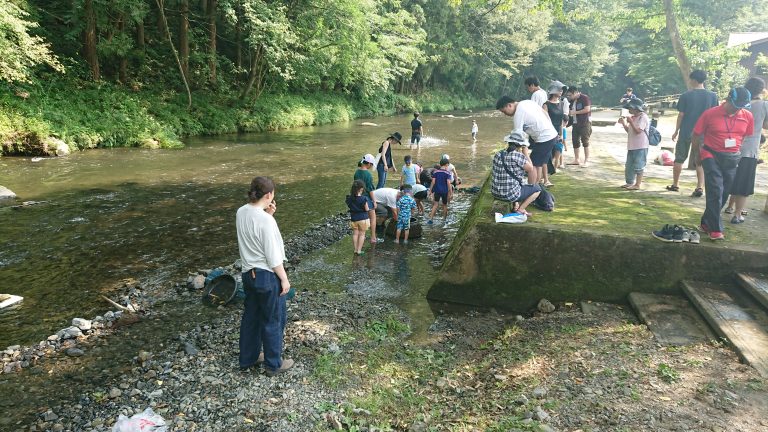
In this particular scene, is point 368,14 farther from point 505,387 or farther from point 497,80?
Result: point 497,80

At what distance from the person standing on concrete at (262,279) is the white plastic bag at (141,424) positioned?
110 centimetres

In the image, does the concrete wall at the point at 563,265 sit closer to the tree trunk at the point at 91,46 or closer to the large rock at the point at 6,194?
the large rock at the point at 6,194

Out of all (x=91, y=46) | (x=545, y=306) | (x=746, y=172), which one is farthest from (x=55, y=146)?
(x=746, y=172)

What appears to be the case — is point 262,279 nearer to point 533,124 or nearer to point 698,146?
point 533,124

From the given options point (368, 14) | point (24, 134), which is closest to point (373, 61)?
point (368, 14)

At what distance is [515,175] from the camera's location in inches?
289

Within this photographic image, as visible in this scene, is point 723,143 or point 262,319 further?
point 723,143

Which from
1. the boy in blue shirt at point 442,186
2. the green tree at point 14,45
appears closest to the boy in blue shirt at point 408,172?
the boy in blue shirt at point 442,186

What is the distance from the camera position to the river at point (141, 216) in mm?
7418

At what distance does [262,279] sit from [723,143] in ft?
20.9

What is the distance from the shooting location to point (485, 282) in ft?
22.9

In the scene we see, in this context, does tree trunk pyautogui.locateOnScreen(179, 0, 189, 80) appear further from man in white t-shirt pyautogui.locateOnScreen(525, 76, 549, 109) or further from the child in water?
man in white t-shirt pyautogui.locateOnScreen(525, 76, 549, 109)

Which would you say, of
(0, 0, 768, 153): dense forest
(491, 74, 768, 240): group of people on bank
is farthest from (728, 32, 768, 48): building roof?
(491, 74, 768, 240): group of people on bank

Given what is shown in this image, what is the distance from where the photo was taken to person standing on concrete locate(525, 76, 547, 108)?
888cm
